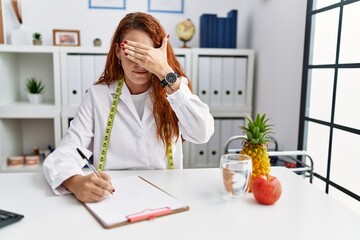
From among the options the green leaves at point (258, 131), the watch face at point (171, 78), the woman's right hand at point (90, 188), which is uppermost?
the watch face at point (171, 78)

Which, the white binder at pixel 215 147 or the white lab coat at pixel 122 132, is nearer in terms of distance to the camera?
the white lab coat at pixel 122 132

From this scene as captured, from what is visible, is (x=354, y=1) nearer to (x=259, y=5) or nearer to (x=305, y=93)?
(x=305, y=93)

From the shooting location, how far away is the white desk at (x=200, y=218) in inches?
29.0

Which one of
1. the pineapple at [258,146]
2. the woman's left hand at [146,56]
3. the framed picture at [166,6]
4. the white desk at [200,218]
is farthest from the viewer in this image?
the framed picture at [166,6]

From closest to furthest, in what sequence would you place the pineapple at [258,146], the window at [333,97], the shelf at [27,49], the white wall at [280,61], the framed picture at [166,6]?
1. the pineapple at [258,146]
2. the window at [333,97]
3. the white wall at [280,61]
4. the shelf at [27,49]
5. the framed picture at [166,6]

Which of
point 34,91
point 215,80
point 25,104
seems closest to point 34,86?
point 34,91

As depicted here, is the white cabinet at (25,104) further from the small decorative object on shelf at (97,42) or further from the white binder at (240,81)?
the white binder at (240,81)

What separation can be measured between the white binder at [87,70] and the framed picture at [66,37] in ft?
0.72

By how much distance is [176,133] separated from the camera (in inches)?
52.6

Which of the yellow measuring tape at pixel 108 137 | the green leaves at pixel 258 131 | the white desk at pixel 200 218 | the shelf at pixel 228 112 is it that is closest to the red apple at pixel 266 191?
the white desk at pixel 200 218

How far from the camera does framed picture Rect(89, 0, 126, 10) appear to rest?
8.29 ft

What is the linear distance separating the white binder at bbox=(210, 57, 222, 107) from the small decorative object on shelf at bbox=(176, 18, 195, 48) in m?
0.26

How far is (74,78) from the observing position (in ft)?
7.66

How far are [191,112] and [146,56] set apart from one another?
25 cm
